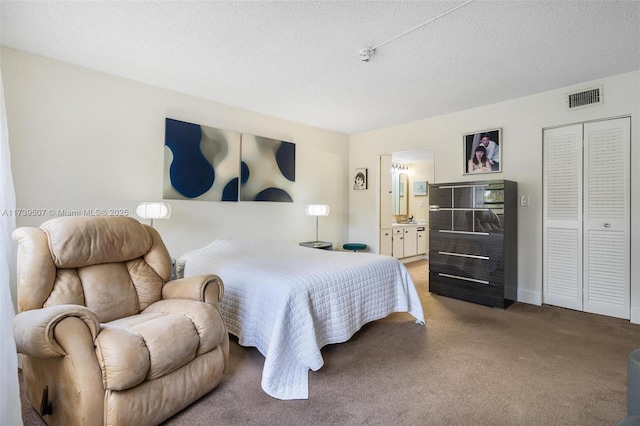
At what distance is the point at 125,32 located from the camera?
2.34 meters

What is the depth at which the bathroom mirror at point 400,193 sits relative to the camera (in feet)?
23.3

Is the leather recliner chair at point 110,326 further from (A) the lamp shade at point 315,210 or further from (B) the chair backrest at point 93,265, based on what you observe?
(A) the lamp shade at point 315,210

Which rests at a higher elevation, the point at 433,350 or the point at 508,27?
the point at 508,27

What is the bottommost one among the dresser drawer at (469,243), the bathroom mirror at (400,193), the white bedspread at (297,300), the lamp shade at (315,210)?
the white bedspread at (297,300)

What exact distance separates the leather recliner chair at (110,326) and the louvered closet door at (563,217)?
3.58m

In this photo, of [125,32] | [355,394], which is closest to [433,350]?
[355,394]

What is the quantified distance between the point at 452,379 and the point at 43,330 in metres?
2.22

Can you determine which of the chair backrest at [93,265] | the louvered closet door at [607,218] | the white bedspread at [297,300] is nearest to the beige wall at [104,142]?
the white bedspread at [297,300]

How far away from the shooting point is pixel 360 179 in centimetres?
540

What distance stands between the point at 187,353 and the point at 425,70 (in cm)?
297

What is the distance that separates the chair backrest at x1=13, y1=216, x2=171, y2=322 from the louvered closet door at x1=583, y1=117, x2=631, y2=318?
4048mm

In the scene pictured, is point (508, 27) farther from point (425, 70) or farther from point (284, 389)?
point (284, 389)

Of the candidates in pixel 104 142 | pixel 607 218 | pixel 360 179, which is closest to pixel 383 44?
pixel 104 142

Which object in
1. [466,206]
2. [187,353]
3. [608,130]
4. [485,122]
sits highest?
[485,122]
